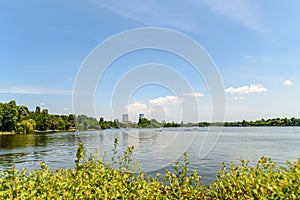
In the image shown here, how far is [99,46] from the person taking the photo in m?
7.14

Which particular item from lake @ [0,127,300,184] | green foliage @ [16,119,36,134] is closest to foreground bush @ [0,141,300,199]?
lake @ [0,127,300,184]

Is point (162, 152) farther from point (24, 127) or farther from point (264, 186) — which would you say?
point (24, 127)

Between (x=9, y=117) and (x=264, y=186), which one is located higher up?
(x=9, y=117)

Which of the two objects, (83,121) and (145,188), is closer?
(145,188)

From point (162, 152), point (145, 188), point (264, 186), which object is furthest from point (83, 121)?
point (162, 152)

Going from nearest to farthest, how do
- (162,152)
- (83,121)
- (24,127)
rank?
(83,121) → (162,152) → (24,127)

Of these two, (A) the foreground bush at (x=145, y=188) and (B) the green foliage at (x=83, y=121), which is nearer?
(A) the foreground bush at (x=145, y=188)

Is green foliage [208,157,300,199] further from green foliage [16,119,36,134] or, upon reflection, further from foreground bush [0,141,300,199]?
green foliage [16,119,36,134]

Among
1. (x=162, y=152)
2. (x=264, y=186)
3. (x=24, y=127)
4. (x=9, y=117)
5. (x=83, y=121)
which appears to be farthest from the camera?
(x=9, y=117)

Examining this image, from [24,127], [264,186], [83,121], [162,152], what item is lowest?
[162,152]

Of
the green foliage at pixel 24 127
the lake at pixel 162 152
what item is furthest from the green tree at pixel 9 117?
the lake at pixel 162 152

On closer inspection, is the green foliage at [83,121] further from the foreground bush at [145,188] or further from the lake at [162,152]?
the lake at [162,152]

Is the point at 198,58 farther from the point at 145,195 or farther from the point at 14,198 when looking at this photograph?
the point at 14,198

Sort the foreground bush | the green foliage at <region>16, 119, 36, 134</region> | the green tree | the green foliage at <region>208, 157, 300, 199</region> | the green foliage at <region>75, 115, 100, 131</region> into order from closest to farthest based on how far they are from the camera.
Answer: the green foliage at <region>208, 157, 300, 199</region>, the foreground bush, the green foliage at <region>75, 115, 100, 131</region>, the green foliage at <region>16, 119, 36, 134</region>, the green tree
